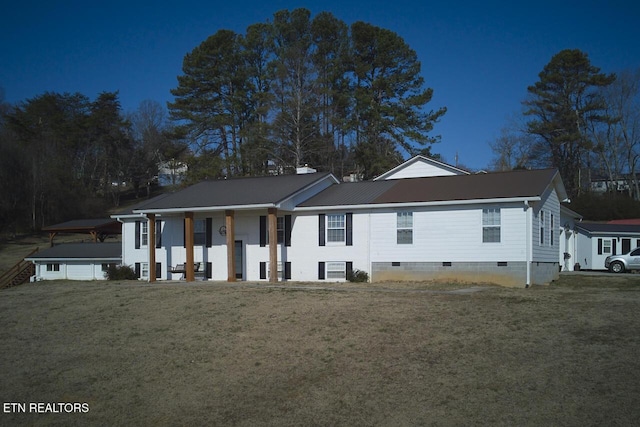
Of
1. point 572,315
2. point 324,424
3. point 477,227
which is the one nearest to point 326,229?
point 477,227

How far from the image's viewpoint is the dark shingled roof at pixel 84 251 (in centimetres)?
3515

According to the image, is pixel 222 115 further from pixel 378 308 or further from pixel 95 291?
pixel 378 308

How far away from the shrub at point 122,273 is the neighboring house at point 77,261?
99.7 inches

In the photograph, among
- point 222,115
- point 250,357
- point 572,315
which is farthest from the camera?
point 222,115

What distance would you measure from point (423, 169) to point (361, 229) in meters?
9.72

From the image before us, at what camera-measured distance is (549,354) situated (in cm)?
1169

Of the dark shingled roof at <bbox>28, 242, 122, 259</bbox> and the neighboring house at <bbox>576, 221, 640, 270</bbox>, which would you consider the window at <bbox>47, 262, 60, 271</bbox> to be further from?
the neighboring house at <bbox>576, 221, 640, 270</bbox>

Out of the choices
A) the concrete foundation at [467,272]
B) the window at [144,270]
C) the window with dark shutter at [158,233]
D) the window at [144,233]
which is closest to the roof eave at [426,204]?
the concrete foundation at [467,272]

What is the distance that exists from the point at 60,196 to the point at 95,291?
36.3 m

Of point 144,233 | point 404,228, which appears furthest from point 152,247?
point 404,228

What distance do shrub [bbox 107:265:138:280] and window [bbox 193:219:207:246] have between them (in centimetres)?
489

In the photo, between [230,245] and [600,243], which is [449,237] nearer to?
[230,245]

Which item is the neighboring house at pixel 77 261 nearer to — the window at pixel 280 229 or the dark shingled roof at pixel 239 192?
the dark shingled roof at pixel 239 192

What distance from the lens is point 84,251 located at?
3606 cm
